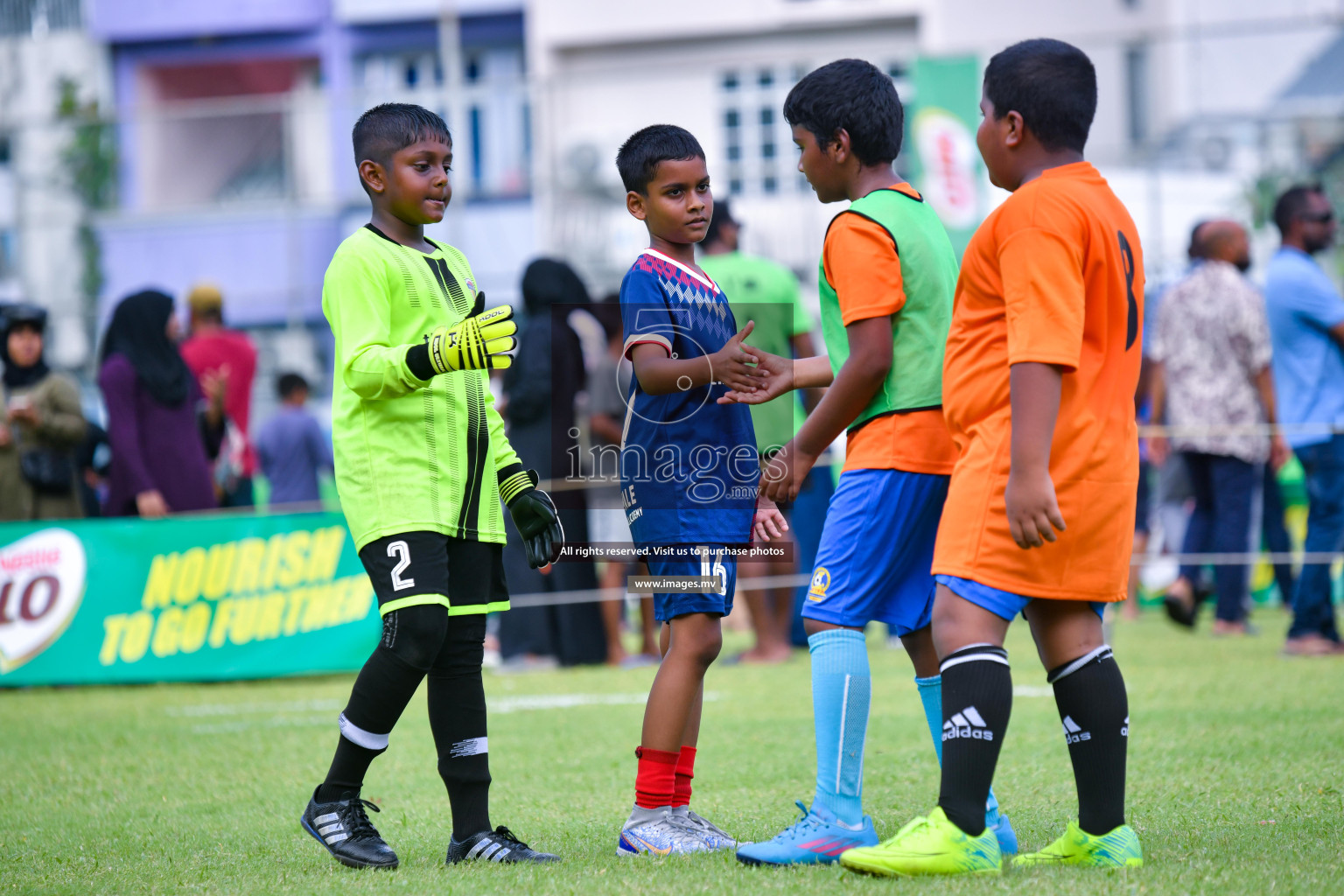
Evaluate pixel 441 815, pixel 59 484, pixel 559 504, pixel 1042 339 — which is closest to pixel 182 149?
pixel 59 484

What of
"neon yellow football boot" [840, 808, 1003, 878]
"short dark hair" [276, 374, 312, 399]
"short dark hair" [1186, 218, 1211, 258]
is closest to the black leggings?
"neon yellow football boot" [840, 808, 1003, 878]

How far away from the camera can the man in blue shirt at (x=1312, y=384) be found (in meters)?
7.86

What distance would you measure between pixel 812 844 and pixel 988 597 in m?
0.75

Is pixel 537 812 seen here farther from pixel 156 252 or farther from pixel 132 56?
pixel 132 56

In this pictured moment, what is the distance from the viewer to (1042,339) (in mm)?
3131

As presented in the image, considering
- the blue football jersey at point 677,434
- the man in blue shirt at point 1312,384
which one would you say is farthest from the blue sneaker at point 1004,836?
the man in blue shirt at point 1312,384

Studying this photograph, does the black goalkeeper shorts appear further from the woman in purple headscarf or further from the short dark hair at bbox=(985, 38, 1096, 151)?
the woman in purple headscarf

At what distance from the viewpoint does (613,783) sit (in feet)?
16.5

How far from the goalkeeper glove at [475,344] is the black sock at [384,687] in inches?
24.7

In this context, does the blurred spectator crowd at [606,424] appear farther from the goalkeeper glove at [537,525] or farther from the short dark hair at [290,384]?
the goalkeeper glove at [537,525]

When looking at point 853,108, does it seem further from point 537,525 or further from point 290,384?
point 290,384

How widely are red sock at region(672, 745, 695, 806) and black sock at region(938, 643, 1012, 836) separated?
939 millimetres

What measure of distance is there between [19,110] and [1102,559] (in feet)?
85.1

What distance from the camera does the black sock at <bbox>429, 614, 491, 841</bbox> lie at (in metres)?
3.88
